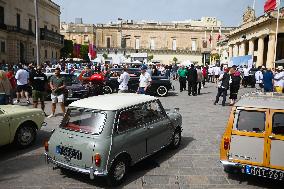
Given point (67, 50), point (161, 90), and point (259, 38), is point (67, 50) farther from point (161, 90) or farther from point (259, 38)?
point (161, 90)

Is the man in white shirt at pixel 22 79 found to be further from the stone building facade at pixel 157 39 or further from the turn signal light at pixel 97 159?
the stone building facade at pixel 157 39

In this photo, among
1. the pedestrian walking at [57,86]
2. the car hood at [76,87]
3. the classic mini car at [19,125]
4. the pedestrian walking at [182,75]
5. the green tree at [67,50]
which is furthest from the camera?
the green tree at [67,50]

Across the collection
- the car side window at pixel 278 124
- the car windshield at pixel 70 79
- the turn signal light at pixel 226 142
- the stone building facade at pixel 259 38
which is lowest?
the turn signal light at pixel 226 142

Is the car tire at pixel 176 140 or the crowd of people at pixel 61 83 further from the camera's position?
the crowd of people at pixel 61 83

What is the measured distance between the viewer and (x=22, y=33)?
42125 mm

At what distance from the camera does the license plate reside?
5449 millimetres

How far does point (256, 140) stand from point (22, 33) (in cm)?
4187

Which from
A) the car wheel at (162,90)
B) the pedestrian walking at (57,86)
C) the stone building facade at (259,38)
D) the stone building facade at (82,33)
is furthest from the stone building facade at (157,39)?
the pedestrian walking at (57,86)

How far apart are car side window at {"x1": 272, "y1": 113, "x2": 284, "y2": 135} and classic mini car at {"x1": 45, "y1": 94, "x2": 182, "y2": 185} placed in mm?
2490

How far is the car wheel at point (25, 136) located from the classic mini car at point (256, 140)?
4945 mm

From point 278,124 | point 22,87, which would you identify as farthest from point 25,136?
point 22,87

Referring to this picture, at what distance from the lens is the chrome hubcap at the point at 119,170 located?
5785mm

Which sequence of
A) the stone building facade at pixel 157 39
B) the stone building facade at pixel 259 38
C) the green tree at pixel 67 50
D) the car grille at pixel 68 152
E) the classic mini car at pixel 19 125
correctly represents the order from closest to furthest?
1. the car grille at pixel 68 152
2. the classic mini car at pixel 19 125
3. the stone building facade at pixel 259 38
4. the green tree at pixel 67 50
5. the stone building facade at pixel 157 39

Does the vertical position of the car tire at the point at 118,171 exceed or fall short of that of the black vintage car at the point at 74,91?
it falls short
